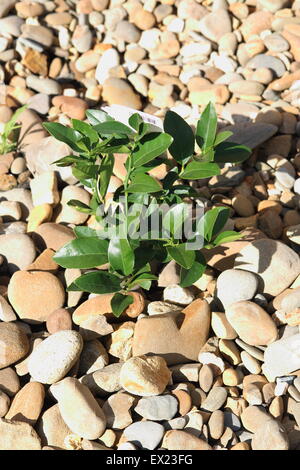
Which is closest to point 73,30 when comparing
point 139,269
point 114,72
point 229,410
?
point 114,72

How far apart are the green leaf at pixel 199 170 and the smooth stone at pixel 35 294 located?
0.54m

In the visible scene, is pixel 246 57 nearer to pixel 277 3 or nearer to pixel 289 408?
pixel 277 3

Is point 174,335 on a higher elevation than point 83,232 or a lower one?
lower

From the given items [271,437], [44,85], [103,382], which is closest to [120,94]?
[44,85]

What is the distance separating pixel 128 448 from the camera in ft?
4.78

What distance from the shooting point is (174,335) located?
5.58 feet

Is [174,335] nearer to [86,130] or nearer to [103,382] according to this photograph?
[103,382]

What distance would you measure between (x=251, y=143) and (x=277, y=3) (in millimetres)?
1082

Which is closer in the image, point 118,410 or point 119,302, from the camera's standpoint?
point 118,410

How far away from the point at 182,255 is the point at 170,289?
0.88 ft

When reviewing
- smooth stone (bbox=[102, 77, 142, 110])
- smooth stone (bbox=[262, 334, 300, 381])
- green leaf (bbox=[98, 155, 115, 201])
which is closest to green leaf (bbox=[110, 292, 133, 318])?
green leaf (bbox=[98, 155, 115, 201])

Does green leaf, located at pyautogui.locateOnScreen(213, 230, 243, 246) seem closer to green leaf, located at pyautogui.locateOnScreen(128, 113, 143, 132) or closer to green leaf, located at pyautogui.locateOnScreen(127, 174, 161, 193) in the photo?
green leaf, located at pyautogui.locateOnScreen(127, 174, 161, 193)

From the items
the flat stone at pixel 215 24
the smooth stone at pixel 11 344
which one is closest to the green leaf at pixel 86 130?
the smooth stone at pixel 11 344

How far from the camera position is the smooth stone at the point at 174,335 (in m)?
1.68
